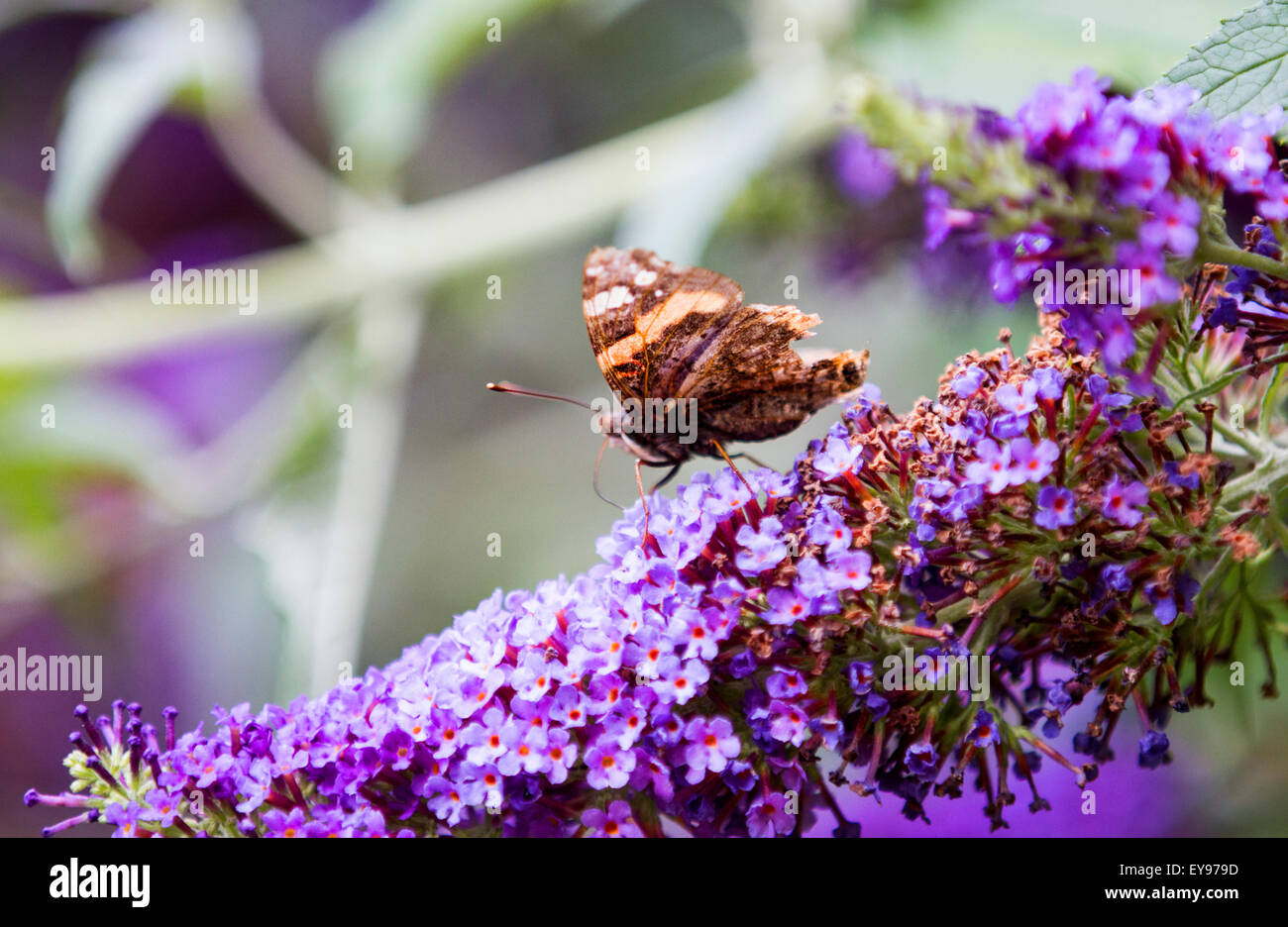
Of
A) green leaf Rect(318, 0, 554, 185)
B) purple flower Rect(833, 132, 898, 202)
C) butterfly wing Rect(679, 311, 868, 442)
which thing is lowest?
butterfly wing Rect(679, 311, 868, 442)

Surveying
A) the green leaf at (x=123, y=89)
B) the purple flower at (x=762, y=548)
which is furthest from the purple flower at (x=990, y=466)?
the green leaf at (x=123, y=89)

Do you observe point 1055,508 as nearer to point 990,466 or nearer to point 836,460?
point 990,466

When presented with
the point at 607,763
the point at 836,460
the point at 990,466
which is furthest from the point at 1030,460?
the point at 607,763

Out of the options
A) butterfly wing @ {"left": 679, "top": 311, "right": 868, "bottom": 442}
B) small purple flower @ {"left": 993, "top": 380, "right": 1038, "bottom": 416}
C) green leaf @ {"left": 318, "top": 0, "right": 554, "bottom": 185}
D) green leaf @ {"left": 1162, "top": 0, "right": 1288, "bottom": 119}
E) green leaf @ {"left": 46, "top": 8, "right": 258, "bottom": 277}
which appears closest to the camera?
green leaf @ {"left": 1162, "top": 0, "right": 1288, "bottom": 119}

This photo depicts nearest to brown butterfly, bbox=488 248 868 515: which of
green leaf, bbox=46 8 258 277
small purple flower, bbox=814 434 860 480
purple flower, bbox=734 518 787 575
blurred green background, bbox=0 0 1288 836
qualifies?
small purple flower, bbox=814 434 860 480

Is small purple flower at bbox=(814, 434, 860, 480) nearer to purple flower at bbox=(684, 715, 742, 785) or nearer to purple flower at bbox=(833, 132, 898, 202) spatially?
purple flower at bbox=(684, 715, 742, 785)

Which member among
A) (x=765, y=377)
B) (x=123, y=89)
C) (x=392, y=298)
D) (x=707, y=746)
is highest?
(x=123, y=89)
